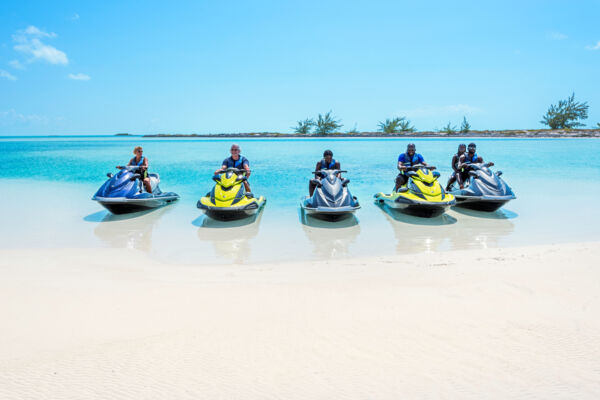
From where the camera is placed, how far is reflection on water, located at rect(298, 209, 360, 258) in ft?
17.5

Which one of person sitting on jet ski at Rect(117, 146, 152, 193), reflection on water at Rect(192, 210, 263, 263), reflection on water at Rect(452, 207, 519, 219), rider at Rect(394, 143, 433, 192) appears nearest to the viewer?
reflection on water at Rect(192, 210, 263, 263)

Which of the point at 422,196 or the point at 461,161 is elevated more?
the point at 461,161

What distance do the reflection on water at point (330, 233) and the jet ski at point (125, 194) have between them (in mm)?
3221

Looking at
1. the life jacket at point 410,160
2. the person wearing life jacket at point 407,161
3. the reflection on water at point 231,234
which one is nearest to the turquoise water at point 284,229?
the reflection on water at point 231,234

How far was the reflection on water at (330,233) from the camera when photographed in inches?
210

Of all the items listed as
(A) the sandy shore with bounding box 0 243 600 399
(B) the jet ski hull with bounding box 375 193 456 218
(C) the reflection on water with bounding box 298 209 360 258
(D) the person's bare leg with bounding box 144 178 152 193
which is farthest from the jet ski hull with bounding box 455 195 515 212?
(D) the person's bare leg with bounding box 144 178 152 193

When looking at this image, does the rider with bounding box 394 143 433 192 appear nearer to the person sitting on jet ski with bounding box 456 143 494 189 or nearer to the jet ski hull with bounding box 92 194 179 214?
the person sitting on jet ski with bounding box 456 143 494 189

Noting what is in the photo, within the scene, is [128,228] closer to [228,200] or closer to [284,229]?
[228,200]

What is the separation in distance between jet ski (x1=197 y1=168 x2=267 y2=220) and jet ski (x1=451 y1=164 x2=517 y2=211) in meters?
4.25

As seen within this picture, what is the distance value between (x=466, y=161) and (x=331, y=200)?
388 centimetres

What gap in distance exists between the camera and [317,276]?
413cm

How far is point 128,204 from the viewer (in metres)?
7.32

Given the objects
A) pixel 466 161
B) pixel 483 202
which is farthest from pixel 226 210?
pixel 466 161

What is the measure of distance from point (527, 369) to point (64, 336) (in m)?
3.06
